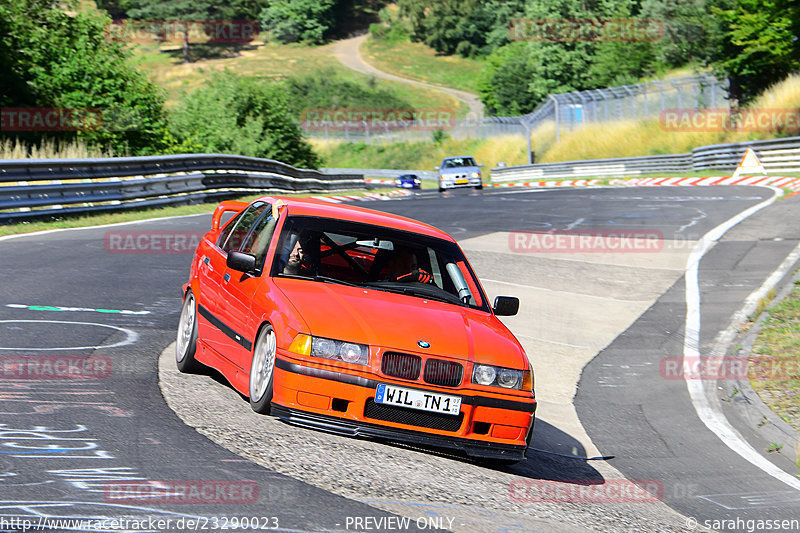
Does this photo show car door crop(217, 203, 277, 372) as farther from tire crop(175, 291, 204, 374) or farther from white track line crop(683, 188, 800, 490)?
white track line crop(683, 188, 800, 490)

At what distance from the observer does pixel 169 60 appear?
129125 millimetres

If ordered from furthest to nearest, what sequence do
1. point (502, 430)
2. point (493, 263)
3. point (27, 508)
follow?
1. point (493, 263)
2. point (502, 430)
3. point (27, 508)

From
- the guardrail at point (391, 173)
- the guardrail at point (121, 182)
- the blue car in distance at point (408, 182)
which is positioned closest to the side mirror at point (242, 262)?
the guardrail at point (121, 182)

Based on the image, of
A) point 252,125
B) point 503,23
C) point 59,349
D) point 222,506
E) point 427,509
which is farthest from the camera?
point 503,23

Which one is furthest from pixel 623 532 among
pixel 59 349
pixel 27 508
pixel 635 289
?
pixel 635 289

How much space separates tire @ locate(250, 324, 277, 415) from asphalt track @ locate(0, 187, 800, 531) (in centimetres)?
51

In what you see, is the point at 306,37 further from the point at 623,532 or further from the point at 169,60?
the point at 623,532

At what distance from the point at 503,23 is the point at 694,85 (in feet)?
261

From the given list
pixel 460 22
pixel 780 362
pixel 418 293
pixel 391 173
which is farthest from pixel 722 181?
pixel 460 22

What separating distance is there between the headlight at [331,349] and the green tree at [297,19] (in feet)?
453

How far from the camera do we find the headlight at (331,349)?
6113mm

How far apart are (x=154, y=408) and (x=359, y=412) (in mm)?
1505

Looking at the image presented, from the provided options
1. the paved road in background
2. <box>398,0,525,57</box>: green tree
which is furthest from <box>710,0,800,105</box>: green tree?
<box>398,0,525,57</box>: green tree

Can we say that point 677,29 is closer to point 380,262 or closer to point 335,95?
point 335,95
